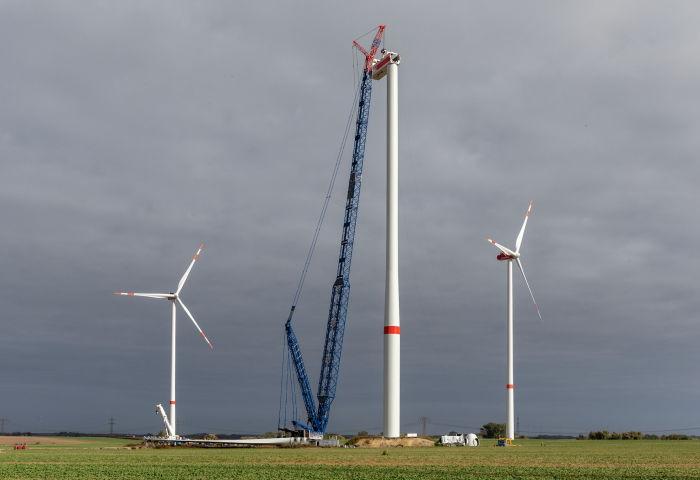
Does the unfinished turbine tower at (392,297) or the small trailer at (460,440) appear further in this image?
the small trailer at (460,440)

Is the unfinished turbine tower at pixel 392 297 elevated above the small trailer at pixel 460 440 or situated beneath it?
elevated above

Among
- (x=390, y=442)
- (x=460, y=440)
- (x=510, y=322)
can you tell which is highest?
(x=510, y=322)

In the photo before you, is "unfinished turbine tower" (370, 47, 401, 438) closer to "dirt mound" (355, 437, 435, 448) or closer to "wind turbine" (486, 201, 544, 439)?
"dirt mound" (355, 437, 435, 448)

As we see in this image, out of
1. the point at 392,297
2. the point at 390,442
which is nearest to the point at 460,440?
the point at 390,442

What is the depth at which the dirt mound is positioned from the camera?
80.7 metres

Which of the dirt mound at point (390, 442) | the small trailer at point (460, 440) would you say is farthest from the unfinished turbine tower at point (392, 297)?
the small trailer at point (460, 440)

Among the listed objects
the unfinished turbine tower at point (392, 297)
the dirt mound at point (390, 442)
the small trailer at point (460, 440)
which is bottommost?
the small trailer at point (460, 440)

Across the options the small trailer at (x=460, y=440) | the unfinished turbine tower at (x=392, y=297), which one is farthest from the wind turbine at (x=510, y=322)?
the unfinished turbine tower at (x=392, y=297)

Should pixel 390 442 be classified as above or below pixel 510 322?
below

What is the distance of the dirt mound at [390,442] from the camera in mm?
80681

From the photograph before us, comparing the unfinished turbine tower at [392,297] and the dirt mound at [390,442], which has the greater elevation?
the unfinished turbine tower at [392,297]

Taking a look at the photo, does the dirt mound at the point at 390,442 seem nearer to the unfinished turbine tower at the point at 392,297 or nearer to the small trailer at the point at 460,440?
the unfinished turbine tower at the point at 392,297

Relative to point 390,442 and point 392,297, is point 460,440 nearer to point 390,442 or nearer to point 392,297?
point 390,442

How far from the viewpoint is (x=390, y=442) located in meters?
80.7
